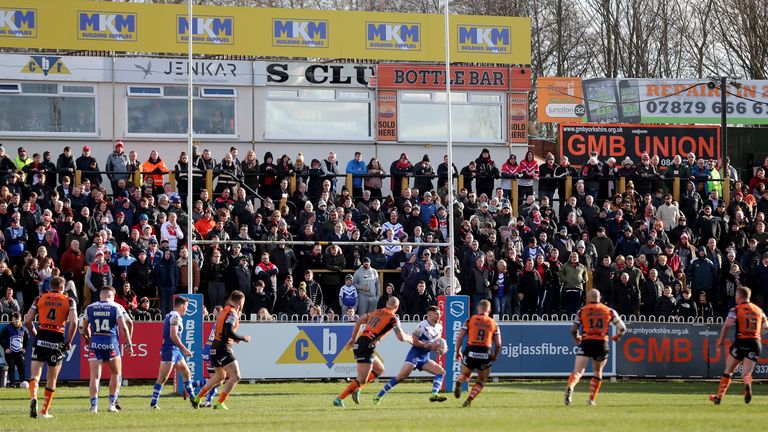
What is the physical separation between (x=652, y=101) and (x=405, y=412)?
25831 millimetres

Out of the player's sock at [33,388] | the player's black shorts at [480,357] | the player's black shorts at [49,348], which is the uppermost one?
the player's black shorts at [49,348]

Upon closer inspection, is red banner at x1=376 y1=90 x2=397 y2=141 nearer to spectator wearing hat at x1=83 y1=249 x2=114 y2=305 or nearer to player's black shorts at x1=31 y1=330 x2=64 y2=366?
spectator wearing hat at x1=83 y1=249 x2=114 y2=305

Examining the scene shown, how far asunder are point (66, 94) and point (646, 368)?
18.0 metres

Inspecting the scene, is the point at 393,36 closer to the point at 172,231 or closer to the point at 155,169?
the point at 155,169

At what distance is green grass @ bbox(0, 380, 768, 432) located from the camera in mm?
18644

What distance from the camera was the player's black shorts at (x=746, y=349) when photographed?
23000mm

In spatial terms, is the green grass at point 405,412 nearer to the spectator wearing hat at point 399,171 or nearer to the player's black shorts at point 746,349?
the player's black shorts at point 746,349

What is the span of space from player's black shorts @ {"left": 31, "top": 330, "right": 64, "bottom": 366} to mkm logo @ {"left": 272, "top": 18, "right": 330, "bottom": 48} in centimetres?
1931

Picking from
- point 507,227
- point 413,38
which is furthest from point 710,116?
point 507,227

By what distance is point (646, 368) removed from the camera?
30734 mm

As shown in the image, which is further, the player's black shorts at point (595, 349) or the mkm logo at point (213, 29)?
the mkm logo at point (213, 29)

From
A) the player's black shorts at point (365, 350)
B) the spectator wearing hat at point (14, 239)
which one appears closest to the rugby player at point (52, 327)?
the player's black shorts at point (365, 350)

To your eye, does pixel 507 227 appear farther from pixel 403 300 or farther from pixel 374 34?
pixel 374 34

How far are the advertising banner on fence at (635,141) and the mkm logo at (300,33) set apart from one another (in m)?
8.49
